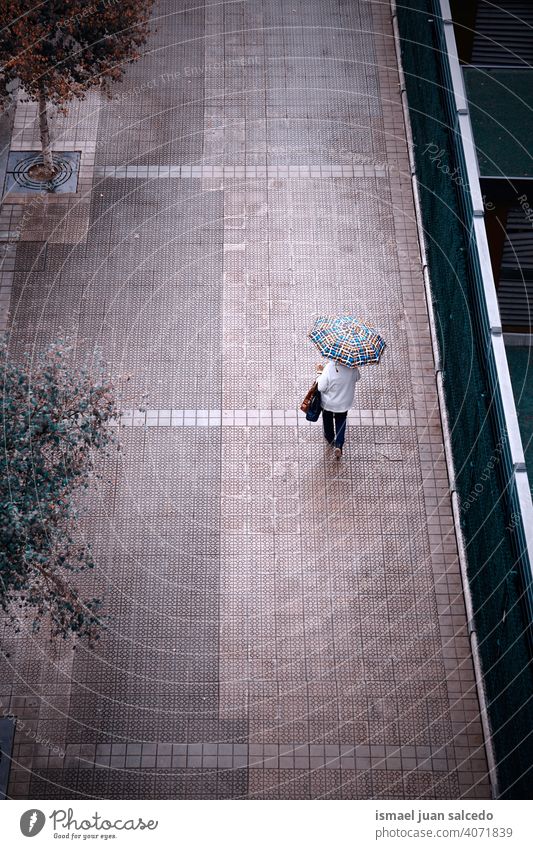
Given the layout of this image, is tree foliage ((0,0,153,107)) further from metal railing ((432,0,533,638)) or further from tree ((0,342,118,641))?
tree ((0,342,118,641))

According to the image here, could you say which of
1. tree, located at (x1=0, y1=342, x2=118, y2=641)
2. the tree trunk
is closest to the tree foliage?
the tree trunk

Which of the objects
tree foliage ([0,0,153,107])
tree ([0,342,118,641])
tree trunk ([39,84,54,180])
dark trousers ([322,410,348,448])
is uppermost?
tree trunk ([39,84,54,180])

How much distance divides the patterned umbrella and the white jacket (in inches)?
11.9

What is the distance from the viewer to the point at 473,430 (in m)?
10.9

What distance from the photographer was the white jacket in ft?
37.2

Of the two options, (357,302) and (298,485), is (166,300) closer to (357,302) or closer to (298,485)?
(357,302)

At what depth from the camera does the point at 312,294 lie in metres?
13.8

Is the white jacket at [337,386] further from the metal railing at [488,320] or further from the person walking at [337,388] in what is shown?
the metal railing at [488,320]

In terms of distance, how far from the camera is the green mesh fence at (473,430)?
9.24m

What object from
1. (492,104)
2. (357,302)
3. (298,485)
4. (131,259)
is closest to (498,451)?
(298,485)

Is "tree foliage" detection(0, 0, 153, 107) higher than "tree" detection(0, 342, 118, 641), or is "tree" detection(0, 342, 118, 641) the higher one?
"tree foliage" detection(0, 0, 153, 107)

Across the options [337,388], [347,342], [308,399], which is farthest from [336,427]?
[347,342]

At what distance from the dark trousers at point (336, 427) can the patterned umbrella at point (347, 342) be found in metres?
1.05

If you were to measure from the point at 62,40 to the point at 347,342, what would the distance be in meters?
5.97
